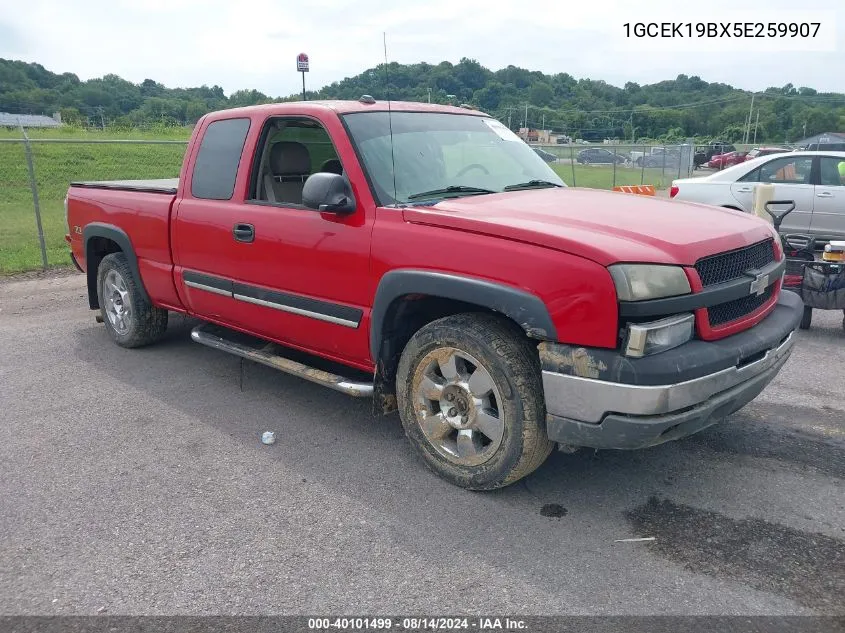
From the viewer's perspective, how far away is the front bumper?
2.85 m

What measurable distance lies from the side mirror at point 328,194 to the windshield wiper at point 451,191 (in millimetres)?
359

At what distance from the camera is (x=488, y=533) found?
3.16 m

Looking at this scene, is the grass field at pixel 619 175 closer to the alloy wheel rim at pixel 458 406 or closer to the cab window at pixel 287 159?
the cab window at pixel 287 159

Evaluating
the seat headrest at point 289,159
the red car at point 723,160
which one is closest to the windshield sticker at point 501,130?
the seat headrest at point 289,159

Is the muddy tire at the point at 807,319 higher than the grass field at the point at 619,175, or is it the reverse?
the grass field at the point at 619,175

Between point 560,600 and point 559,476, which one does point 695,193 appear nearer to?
point 559,476

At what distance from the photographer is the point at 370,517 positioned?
130 inches

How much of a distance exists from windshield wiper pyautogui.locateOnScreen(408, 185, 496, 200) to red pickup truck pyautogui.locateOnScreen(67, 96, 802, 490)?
0.01m

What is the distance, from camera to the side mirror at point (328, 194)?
12.0ft

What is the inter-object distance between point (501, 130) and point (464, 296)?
6.85 feet

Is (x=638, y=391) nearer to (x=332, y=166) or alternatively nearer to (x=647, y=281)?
(x=647, y=281)

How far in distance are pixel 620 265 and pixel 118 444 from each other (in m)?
3.10

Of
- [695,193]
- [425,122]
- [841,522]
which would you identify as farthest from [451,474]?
[695,193]

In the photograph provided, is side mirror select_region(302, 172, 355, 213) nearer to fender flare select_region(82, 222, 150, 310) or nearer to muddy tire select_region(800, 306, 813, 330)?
fender flare select_region(82, 222, 150, 310)
